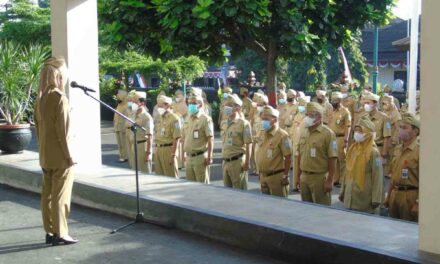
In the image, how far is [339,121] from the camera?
522 inches

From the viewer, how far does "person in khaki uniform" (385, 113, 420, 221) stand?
7.33 m

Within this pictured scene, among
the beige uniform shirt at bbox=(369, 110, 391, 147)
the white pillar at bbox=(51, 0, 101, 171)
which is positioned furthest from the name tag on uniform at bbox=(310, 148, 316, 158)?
the beige uniform shirt at bbox=(369, 110, 391, 147)

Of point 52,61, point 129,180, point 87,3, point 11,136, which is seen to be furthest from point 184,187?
point 11,136

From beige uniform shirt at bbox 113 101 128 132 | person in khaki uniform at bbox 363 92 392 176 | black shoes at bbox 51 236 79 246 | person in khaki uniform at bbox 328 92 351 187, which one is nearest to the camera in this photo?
black shoes at bbox 51 236 79 246

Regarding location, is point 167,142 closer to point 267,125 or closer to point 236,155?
point 236,155

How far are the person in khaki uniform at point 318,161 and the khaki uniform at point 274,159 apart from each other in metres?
0.30

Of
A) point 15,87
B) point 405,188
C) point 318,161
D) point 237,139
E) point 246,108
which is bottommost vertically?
point 405,188

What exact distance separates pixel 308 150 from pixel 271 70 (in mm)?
3915

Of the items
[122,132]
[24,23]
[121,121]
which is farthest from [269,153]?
[24,23]

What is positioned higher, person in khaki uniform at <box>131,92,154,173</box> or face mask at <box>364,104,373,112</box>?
face mask at <box>364,104,373,112</box>

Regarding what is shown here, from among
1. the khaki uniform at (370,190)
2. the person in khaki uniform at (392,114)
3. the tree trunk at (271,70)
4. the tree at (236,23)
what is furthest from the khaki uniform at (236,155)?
the person in khaki uniform at (392,114)

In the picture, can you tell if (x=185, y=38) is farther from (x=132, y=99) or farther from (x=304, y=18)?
(x=132, y=99)

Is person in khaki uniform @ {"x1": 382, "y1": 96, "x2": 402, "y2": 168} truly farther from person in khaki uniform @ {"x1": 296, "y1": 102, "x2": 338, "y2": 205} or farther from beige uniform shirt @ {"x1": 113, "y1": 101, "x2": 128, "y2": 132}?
beige uniform shirt @ {"x1": 113, "y1": 101, "x2": 128, "y2": 132}

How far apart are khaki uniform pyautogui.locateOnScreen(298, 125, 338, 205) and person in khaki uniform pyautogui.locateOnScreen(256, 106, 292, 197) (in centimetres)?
27
